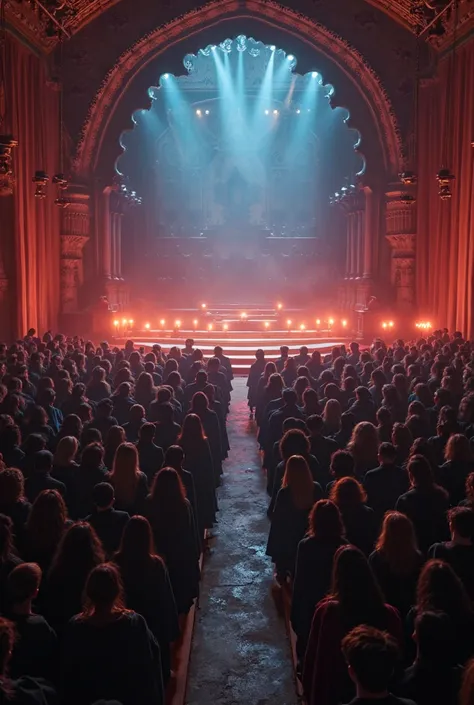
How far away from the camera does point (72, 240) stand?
74.7ft

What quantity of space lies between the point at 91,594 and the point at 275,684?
2355 millimetres

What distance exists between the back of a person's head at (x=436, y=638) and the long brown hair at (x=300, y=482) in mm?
2716

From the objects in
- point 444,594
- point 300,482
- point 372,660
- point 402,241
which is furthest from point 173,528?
point 402,241

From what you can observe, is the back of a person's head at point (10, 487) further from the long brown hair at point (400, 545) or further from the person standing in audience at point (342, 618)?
the long brown hair at point (400, 545)

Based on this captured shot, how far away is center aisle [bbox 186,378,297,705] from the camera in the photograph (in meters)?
5.25

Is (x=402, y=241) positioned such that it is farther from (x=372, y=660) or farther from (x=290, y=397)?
(x=372, y=660)

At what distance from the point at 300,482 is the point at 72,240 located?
18.3 meters

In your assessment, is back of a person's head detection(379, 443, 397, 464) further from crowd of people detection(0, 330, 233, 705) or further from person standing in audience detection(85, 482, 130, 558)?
person standing in audience detection(85, 482, 130, 558)

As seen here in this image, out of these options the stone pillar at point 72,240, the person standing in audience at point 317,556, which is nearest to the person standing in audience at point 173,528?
the person standing in audience at point 317,556

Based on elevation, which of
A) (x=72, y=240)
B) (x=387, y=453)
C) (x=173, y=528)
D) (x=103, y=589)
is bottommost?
(x=173, y=528)

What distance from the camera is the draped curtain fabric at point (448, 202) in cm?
1811

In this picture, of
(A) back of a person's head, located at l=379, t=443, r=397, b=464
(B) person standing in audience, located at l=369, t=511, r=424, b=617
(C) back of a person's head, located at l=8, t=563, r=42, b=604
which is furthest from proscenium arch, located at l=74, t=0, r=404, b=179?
(C) back of a person's head, located at l=8, t=563, r=42, b=604

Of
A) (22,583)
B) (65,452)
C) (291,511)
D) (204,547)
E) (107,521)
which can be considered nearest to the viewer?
(22,583)

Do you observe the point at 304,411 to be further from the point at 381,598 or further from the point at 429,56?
the point at 429,56
